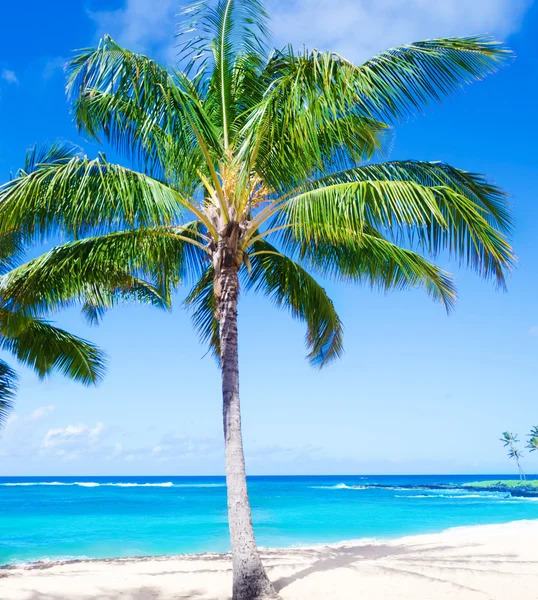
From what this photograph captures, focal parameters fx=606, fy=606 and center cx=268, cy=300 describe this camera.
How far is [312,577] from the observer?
7.87 metres

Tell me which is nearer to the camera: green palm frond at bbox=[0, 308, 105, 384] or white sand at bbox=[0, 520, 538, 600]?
white sand at bbox=[0, 520, 538, 600]

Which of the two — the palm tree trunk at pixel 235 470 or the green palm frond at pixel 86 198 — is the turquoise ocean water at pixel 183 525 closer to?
the palm tree trunk at pixel 235 470

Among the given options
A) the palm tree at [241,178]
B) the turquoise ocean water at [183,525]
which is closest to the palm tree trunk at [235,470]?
the palm tree at [241,178]

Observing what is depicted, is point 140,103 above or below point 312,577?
above

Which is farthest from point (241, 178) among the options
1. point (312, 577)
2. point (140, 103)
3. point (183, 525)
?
point (183, 525)

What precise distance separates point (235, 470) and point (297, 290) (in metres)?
3.37

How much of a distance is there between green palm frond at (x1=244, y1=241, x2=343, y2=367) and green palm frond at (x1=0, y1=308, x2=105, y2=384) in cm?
441

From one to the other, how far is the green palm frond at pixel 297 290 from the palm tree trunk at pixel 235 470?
183cm

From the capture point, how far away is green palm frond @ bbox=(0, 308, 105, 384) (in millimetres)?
11562

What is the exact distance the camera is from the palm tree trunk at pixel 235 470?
6375mm

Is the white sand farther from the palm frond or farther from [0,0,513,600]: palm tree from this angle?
the palm frond

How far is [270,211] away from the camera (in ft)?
23.9

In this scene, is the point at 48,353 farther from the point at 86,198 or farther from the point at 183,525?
the point at 183,525

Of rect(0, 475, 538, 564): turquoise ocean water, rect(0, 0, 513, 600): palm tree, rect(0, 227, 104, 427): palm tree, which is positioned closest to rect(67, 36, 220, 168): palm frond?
rect(0, 0, 513, 600): palm tree
